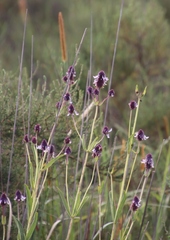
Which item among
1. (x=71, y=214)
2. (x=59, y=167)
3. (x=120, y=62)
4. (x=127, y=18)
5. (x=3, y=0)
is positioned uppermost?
(x=3, y=0)

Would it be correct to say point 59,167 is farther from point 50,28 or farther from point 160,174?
point 50,28

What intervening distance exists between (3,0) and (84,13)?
3910mm

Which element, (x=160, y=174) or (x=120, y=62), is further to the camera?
(x=120, y=62)

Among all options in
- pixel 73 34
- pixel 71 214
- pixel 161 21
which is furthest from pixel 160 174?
pixel 73 34

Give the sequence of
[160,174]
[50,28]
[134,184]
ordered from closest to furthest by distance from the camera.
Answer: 1. [134,184]
2. [160,174]
3. [50,28]

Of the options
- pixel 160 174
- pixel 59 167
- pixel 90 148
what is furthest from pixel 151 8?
pixel 90 148

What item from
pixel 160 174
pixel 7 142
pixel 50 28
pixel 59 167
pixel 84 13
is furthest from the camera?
pixel 50 28

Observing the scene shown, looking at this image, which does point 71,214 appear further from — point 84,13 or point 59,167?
point 84,13

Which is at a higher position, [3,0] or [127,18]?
[3,0]

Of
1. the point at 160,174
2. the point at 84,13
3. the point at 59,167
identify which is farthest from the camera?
the point at 84,13

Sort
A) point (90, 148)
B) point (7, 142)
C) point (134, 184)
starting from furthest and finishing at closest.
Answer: point (134, 184)
point (7, 142)
point (90, 148)

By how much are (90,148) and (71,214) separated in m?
0.22

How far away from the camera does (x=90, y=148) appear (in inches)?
71.1

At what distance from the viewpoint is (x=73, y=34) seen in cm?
607
